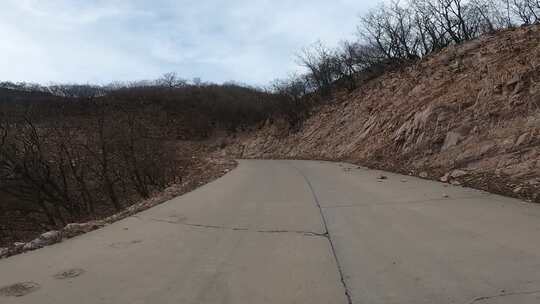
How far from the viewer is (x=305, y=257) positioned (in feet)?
19.0

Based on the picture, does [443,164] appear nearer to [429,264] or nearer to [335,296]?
[429,264]

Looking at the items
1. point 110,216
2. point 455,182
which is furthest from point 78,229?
point 455,182

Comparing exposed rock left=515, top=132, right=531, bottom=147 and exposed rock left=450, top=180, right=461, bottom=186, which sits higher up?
exposed rock left=515, top=132, right=531, bottom=147

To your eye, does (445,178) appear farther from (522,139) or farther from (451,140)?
(451,140)

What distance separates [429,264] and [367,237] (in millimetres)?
1546

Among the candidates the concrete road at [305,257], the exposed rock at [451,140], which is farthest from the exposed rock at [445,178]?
the exposed rock at [451,140]

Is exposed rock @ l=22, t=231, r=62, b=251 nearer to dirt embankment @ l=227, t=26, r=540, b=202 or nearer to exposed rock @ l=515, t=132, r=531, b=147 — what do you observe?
dirt embankment @ l=227, t=26, r=540, b=202

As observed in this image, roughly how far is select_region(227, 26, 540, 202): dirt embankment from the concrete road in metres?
1.91

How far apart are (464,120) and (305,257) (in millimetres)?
10779

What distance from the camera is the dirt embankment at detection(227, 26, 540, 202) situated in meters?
10.9

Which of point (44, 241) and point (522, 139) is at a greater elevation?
point (44, 241)

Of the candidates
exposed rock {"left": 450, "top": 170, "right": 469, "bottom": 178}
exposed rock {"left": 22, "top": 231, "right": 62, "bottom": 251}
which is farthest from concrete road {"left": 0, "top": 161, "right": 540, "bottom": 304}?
exposed rock {"left": 450, "top": 170, "right": 469, "bottom": 178}

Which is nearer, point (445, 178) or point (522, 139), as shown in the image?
point (522, 139)

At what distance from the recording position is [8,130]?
89.5 ft
